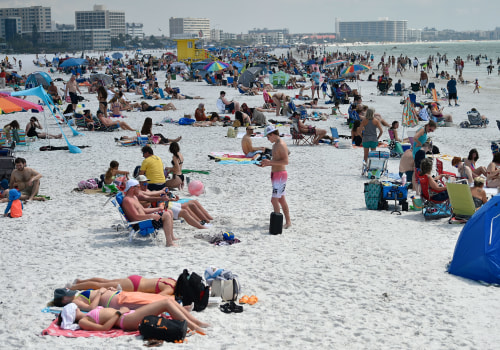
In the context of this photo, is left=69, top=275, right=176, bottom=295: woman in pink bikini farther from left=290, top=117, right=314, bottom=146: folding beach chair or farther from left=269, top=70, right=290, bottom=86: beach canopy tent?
left=269, top=70, right=290, bottom=86: beach canopy tent

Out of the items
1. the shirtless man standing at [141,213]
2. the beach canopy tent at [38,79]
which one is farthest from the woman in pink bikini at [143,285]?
the beach canopy tent at [38,79]

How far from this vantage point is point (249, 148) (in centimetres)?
1336

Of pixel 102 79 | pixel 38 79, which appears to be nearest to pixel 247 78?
pixel 102 79

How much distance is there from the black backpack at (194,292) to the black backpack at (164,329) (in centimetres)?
60

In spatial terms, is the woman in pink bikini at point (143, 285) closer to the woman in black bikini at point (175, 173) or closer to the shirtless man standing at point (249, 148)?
the woman in black bikini at point (175, 173)

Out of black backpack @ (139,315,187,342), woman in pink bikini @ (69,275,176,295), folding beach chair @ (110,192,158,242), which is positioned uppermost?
folding beach chair @ (110,192,158,242)

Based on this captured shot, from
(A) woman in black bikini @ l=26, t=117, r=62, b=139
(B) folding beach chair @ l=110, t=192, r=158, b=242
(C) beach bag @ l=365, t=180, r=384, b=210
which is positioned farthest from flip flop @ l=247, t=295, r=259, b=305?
(A) woman in black bikini @ l=26, t=117, r=62, b=139

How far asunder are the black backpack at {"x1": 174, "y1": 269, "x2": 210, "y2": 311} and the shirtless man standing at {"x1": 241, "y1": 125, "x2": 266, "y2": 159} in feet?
25.2

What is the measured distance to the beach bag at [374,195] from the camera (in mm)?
9523

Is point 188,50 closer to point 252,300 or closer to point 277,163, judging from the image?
point 277,163

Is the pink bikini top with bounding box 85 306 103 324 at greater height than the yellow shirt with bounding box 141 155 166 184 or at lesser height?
lesser

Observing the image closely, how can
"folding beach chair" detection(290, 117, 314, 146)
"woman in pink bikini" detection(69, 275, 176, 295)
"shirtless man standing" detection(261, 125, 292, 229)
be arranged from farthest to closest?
"folding beach chair" detection(290, 117, 314, 146), "shirtless man standing" detection(261, 125, 292, 229), "woman in pink bikini" detection(69, 275, 176, 295)

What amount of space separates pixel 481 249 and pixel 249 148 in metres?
7.42

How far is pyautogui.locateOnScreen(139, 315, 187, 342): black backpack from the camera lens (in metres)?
4.99
